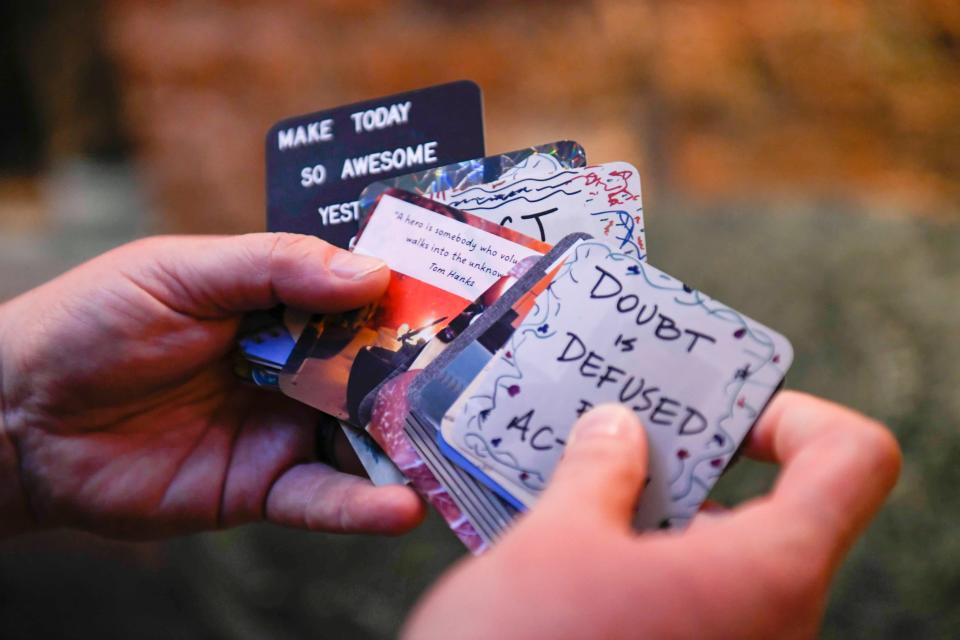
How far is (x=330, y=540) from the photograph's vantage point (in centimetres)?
144

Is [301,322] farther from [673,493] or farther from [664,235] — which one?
[664,235]

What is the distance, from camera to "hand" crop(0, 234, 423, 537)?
2.60 ft

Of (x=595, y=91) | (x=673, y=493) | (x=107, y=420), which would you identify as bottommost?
(x=107, y=420)

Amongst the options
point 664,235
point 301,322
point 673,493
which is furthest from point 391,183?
point 664,235

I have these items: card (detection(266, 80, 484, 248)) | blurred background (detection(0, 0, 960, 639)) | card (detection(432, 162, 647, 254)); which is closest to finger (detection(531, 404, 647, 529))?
card (detection(432, 162, 647, 254))

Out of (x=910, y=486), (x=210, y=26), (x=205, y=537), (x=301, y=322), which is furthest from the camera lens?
(x=210, y=26)

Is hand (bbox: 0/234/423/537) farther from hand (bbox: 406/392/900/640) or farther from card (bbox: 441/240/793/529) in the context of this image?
hand (bbox: 406/392/900/640)

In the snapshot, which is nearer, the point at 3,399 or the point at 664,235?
the point at 3,399

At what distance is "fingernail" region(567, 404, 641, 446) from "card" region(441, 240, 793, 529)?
0.18ft

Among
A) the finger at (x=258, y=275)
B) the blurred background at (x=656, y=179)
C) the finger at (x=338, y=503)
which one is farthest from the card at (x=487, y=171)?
the blurred background at (x=656, y=179)

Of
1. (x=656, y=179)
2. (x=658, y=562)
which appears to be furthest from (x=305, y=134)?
(x=656, y=179)

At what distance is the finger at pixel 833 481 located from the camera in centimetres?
50

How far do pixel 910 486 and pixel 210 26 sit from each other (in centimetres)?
188

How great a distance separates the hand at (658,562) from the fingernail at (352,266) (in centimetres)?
35
